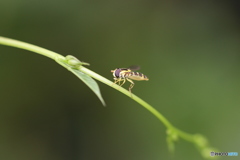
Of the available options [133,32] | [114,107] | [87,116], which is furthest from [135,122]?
[133,32]

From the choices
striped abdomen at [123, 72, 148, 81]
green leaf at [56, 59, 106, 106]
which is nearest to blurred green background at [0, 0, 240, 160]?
striped abdomen at [123, 72, 148, 81]

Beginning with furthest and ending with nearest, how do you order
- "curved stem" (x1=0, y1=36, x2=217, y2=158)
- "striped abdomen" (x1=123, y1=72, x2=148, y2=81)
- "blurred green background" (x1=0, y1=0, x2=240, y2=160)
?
"blurred green background" (x1=0, y1=0, x2=240, y2=160), "striped abdomen" (x1=123, y1=72, x2=148, y2=81), "curved stem" (x1=0, y1=36, x2=217, y2=158)

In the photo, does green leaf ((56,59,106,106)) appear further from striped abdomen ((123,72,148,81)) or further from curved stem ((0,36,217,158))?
striped abdomen ((123,72,148,81))

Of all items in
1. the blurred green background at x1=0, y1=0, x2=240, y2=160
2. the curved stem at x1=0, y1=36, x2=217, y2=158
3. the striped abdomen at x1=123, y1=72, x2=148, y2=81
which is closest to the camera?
the curved stem at x1=0, y1=36, x2=217, y2=158

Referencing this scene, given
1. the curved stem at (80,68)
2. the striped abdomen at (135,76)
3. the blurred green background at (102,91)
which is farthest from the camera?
the blurred green background at (102,91)

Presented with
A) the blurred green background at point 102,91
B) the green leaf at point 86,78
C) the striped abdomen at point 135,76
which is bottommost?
the green leaf at point 86,78

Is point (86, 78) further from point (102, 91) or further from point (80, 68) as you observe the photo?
point (102, 91)

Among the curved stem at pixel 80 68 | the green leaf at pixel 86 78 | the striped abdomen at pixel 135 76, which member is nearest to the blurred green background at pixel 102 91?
the striped abdomen at pixel 135 76

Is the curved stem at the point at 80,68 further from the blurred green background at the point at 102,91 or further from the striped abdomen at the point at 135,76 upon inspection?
the blurred green background at the point at 102,91

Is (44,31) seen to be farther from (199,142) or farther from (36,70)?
(199,142)
